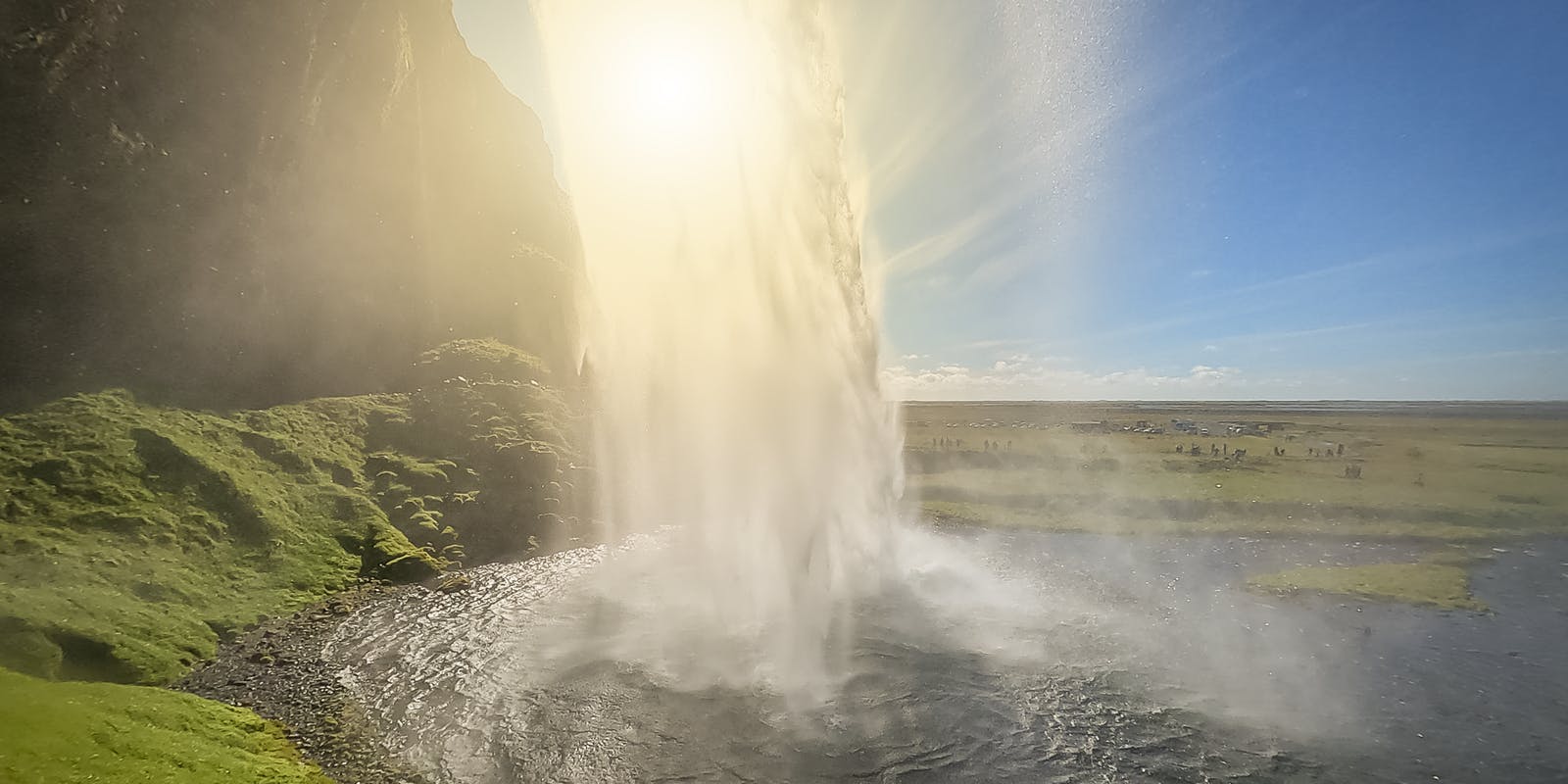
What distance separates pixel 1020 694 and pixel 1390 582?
34.3m

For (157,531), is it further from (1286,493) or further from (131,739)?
(1286,493)

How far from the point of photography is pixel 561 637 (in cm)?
3341

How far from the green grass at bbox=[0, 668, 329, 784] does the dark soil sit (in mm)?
823

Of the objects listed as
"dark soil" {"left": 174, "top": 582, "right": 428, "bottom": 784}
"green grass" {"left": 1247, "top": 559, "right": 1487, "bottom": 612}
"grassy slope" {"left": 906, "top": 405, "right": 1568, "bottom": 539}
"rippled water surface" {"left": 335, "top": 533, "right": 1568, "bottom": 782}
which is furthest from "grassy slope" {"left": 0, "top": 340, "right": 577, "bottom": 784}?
"green grass" {"left": 1247, "top": 559, "right": 1487, "bottom": 612}

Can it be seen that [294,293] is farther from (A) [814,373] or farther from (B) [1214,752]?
(B) [1214,752]

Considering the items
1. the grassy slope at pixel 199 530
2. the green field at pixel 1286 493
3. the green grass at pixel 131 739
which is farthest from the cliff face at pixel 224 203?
the green field at pixel 1286 493

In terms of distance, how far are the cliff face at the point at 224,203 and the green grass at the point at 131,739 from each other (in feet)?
130

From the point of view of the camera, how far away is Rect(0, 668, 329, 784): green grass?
16502 mm

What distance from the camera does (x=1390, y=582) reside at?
42.5m

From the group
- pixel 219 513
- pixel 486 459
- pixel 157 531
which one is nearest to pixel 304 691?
pixel 157 531

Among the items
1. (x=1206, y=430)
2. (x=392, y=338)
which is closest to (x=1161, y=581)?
(x=392, y=338)

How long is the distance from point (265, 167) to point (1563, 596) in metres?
112

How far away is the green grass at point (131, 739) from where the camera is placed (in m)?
16.5

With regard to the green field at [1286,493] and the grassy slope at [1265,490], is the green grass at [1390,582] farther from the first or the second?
the grassy slope at [1265,490]
